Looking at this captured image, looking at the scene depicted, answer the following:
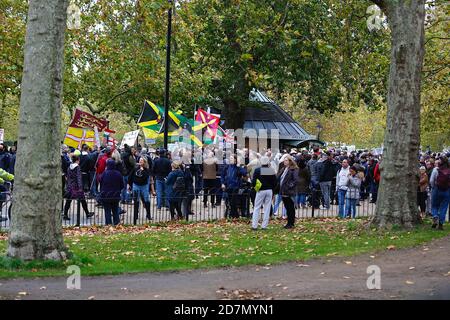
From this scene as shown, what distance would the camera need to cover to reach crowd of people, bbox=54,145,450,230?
1780 cm

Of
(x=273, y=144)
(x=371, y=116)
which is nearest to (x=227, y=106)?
(x=273, y=144)

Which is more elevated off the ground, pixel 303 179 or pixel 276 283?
pixel 303 179

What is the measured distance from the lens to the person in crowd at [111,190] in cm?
1819

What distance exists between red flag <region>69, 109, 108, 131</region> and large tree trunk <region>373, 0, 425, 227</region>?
14735 mm

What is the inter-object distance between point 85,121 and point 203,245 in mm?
14763

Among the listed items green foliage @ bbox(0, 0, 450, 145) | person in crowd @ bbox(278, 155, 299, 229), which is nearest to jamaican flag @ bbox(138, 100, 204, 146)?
green foliage @ bbox(0, 0, 450, 145)

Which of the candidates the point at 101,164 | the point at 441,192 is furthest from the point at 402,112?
the point at 101,164

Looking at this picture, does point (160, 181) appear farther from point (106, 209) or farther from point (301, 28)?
point (301, 28)

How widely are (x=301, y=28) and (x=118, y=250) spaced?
792 inches

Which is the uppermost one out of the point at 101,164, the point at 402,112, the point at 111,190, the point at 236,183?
the point at 402,112

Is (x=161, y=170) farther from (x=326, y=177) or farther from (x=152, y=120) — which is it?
(x=152, y=120)

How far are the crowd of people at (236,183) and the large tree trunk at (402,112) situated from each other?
1487mm

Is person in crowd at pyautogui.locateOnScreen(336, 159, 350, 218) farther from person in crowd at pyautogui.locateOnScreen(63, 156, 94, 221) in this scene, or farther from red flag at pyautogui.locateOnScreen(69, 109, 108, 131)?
red flag at pyautogui.locateOnScreen(69, 109, 108, 131)

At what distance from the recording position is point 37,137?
1179cm
